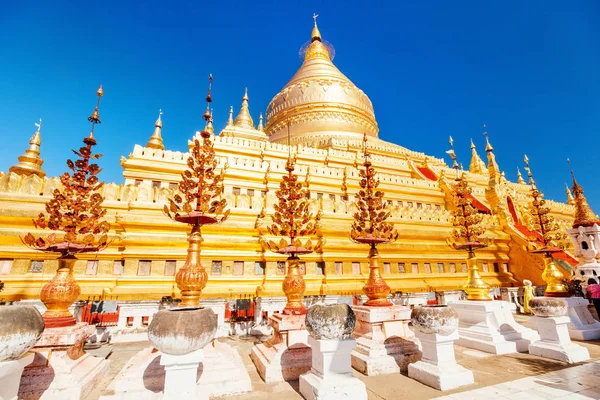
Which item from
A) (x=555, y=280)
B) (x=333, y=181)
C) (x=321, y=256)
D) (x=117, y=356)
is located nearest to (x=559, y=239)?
(x=555, y=280)

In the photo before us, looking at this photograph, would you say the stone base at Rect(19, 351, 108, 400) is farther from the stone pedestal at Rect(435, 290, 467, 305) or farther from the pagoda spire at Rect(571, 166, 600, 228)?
the pagoda spire at Rect(571, 166, 600, 228)

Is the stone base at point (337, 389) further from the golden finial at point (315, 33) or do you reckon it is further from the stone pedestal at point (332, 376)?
the golden finial at point (315, 33)

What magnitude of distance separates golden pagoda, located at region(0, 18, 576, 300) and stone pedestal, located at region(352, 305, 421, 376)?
5125mm

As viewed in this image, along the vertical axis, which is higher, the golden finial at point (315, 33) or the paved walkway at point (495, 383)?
the golden finial at point (315, 33)

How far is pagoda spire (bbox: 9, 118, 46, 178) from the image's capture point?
17812mm

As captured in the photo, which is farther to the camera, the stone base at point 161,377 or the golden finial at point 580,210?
the golden finial at point 580,210

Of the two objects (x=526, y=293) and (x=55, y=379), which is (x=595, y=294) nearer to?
(x=526, y=293)

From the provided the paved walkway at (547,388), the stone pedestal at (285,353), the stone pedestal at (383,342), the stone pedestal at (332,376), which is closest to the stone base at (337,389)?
the stone pedestal at (332,376)

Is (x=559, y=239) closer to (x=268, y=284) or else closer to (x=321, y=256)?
(x=321, y=256)

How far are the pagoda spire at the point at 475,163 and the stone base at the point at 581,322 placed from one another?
28662 millimetres

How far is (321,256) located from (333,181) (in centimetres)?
723

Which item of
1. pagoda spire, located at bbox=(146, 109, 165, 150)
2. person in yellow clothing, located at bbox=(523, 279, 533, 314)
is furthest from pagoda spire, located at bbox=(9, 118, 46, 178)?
person in yellow clothing, located at bbox=(523, 279, 533, 314)

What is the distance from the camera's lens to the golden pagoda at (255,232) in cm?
1033

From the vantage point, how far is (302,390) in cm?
479
